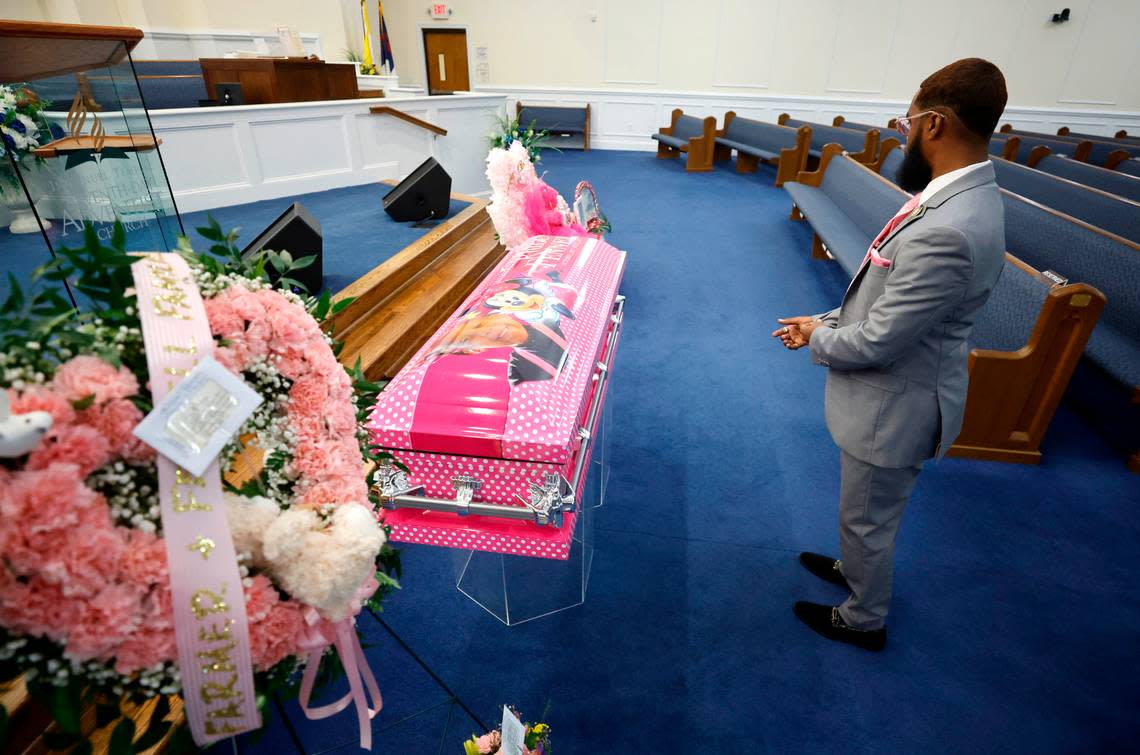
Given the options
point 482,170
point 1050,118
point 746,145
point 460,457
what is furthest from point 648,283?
point 1050,118

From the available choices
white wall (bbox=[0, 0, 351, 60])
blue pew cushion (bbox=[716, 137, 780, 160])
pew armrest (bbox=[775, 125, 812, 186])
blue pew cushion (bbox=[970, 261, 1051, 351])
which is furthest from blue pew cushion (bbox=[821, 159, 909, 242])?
white wall (bbox=[0, 0, 351, 60])

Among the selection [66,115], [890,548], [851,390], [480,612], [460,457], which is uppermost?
[66,115]

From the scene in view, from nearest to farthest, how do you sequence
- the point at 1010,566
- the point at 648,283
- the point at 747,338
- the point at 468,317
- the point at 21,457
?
the point at 21,457 < the point at 468,317 < the point at 1010,566 < the point at 747,338 < the point at 648,283

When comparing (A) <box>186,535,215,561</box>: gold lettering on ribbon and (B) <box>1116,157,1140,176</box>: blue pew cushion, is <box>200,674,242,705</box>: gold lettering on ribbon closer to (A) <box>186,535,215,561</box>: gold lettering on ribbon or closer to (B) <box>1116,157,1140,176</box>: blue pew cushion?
(A) <box>186,535,215,561</box>: gold lettering on ribbon

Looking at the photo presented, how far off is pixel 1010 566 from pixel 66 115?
14.0 feet

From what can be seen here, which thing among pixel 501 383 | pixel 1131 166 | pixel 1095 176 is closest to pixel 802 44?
pixel 1131 166

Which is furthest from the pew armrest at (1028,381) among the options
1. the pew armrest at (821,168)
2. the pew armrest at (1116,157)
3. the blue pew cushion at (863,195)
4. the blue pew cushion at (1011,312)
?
the pew armrest at (1116,157)

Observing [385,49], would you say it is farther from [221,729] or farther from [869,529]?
[221,729]

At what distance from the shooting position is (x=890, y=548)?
2.03 metres

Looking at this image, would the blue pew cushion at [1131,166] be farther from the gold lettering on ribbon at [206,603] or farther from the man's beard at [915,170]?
the gold lettering on ribbon at [206,603]

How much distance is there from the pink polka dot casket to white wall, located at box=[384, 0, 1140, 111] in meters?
12.1

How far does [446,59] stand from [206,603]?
14959 millimetres

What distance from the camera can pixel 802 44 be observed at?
1141 cm

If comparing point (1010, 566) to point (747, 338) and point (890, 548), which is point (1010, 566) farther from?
point (747, 338)
